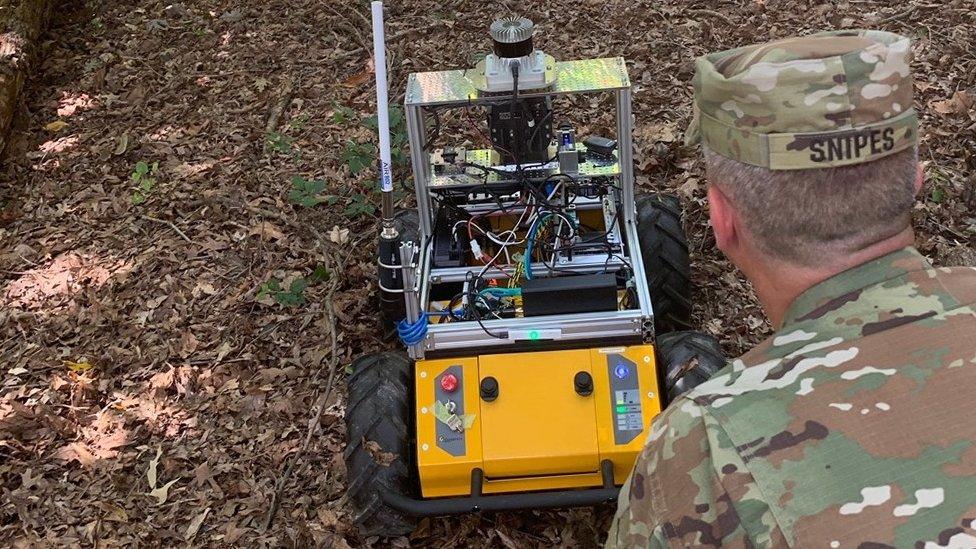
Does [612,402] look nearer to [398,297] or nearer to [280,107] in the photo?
[398,297]

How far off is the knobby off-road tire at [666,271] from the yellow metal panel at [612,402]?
0.89 metres

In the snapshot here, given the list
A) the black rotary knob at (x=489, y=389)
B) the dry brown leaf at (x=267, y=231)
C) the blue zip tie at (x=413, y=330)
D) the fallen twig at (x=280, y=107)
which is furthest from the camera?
the fallen twig at (x=280, y=107)

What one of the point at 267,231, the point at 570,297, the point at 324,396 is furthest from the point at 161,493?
the point at 570,297

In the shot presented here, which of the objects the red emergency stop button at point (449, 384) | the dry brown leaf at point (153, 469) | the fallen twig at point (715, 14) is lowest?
the dry brown leaf at point (153, 469)

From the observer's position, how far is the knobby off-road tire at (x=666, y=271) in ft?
14.8

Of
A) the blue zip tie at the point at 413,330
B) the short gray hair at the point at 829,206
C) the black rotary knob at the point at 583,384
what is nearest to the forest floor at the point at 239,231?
the black rotary knob at the point at 583,384

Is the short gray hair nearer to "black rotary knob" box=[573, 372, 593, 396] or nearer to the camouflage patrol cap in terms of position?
the camouflage patrol cap

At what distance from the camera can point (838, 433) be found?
4.87 ft

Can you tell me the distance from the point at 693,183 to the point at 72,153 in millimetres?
4941

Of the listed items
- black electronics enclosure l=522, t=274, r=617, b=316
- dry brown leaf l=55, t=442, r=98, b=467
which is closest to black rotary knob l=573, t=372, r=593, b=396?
black electronics enclosure l=522, t=274, r=617, b=316

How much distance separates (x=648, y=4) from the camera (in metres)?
7.96

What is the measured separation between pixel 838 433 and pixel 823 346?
206 mm

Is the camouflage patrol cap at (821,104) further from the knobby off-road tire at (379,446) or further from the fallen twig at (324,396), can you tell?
the fallen twig at (324,396)

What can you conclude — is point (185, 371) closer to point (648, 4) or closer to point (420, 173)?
point (420, 173)
